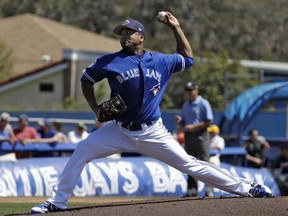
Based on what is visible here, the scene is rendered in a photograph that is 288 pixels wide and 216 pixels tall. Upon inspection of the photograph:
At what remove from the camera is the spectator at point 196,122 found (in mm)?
14031

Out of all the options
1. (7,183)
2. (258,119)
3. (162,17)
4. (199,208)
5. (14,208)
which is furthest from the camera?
(258,119)

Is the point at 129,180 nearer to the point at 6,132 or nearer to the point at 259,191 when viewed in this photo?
the point at 6,132

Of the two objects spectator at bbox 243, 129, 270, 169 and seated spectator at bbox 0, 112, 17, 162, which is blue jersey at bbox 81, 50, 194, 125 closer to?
seated spectator at bbox 0, 112, 17, 162

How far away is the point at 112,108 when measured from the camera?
8.53 metres

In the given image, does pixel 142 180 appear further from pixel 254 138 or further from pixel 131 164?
pixel 254 138

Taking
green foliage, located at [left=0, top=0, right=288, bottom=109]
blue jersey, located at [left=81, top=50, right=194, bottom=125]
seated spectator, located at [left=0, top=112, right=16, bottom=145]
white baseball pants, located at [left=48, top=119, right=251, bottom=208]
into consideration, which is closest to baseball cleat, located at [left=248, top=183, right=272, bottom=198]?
white baseball pants, located at [left=48, top=119, right=251, bottom=208]

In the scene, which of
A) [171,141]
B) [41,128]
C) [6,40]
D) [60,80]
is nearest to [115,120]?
[171,141]

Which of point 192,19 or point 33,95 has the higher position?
point 192,19

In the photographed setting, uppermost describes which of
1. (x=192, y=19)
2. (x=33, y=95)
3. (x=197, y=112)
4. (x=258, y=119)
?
(x=192, y=19)

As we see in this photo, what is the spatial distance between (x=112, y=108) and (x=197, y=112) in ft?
18.6

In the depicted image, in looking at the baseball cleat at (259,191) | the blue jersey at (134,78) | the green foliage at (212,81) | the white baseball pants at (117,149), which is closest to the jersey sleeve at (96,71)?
the blue jersey at (134,78)

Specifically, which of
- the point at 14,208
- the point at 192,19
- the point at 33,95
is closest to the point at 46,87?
the point at 33,95

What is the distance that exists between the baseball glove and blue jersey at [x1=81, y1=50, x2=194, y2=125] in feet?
0.37

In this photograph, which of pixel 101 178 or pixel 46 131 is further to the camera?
pixel 46 131
